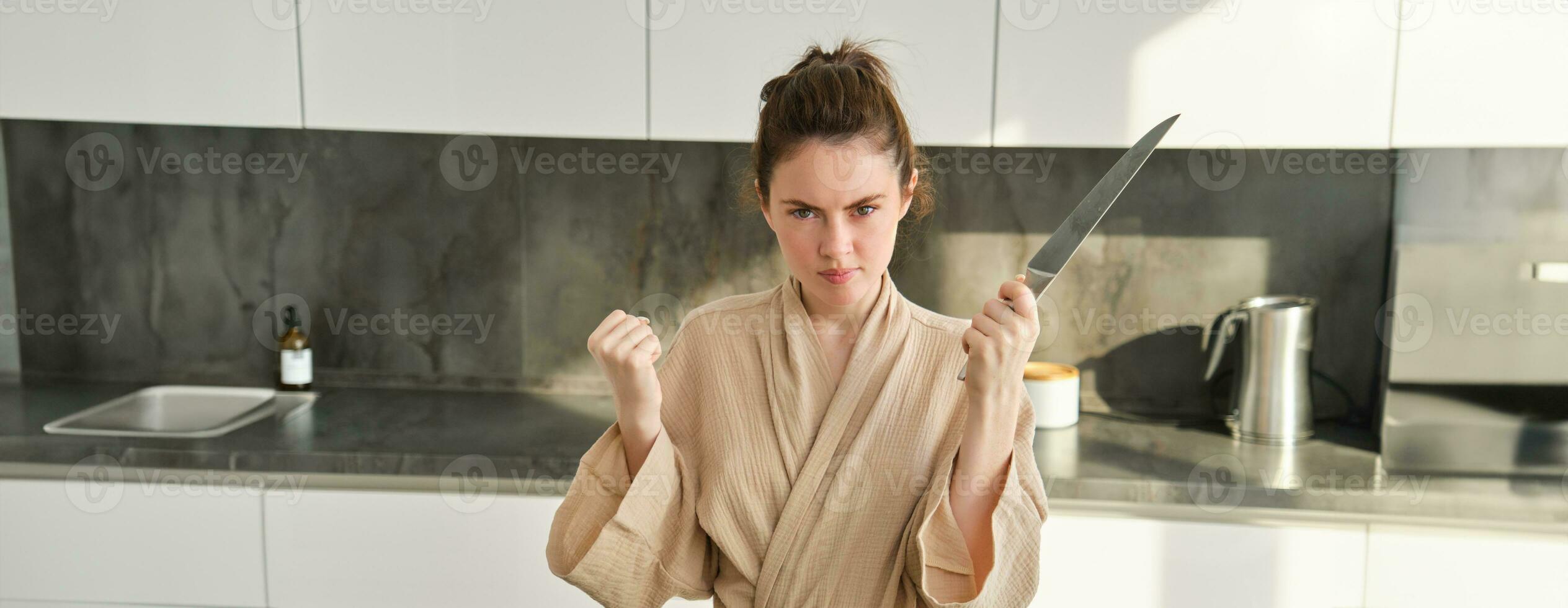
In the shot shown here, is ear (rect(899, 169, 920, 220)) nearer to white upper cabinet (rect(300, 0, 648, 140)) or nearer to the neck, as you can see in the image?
the neck

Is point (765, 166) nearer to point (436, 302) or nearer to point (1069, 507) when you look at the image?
point (1069, 507)

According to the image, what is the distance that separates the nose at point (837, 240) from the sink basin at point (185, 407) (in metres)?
1.40

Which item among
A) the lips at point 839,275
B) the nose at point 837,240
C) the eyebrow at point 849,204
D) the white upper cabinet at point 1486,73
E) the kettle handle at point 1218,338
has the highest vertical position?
the white upper cabinet at point 1486,73

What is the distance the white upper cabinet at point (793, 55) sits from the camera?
5.40ft

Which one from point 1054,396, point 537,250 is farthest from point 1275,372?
point 537,250

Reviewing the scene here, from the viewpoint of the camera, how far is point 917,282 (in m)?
2.03

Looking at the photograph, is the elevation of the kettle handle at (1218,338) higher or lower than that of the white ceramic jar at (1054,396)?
higher

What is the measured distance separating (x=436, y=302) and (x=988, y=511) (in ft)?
4.94

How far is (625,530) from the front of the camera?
0.96m

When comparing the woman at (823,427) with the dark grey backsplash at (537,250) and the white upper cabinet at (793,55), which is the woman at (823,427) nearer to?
the white upper cabinet at (793,55)

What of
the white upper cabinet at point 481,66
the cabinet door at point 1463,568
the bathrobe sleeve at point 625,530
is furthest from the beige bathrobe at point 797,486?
the cabinet door at point 1463,568

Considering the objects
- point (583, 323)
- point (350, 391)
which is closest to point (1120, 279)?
point (583, 323)

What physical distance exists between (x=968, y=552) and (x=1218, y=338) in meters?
1.23

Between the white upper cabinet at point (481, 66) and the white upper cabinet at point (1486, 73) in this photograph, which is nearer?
the white upper cabinet at point (1486, 73)
